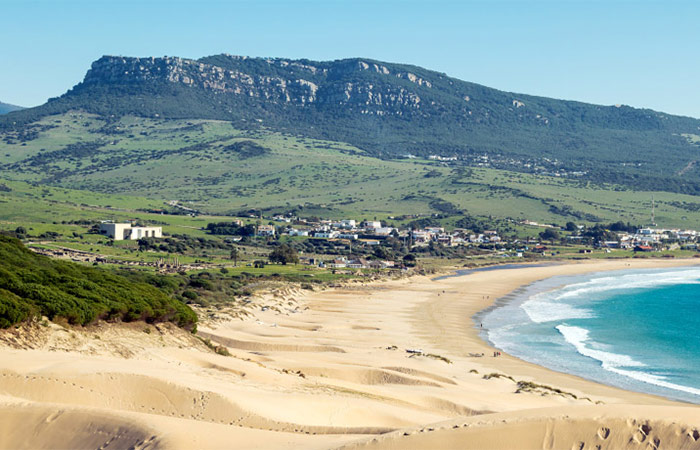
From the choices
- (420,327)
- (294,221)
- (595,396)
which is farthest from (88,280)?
(294,221)

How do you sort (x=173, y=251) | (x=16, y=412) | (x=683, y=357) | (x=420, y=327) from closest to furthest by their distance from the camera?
(x=16, y=412) < (x=683, y=357) < (x=420, y=327) < (x=173, y=251)

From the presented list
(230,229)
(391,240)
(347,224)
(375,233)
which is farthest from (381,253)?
(347,224)

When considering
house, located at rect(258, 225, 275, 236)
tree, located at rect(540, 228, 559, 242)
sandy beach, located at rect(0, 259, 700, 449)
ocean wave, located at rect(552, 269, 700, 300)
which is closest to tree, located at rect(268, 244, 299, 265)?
Answer: ocean wave, located at rect(552, 269, 700, 300)

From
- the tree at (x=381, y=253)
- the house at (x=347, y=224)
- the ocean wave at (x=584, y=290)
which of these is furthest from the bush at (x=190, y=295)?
the house at (x=347, y=224)

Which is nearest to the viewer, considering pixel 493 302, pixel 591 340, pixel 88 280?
pixel 88 280

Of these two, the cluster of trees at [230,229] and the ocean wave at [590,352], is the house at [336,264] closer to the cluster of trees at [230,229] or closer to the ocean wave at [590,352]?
the cluster of trees at [230,229]

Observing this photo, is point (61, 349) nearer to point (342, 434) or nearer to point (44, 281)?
point (44, 281)
